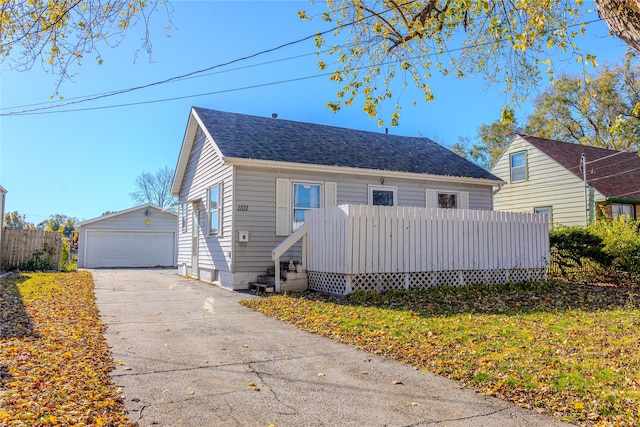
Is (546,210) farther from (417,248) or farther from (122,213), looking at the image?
(122,213)

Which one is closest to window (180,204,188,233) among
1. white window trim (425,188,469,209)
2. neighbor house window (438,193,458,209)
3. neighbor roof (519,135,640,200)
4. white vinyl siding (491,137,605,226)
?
white window trim (425,188,469,209)

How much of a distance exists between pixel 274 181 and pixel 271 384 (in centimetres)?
823

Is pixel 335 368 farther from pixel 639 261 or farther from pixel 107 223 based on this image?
pixel 107 223

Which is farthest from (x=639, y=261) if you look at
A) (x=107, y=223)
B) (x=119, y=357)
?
(x=107, y=223)

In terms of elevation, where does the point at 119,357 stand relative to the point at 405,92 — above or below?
below

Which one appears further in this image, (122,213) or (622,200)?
(122,213)

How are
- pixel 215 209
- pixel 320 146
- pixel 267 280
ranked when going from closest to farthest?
pixel 267 280 → pixel 215 209 → pixel 320 146

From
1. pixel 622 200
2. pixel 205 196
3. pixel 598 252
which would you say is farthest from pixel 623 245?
pixel 205 196

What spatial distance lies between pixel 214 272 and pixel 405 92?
8.03 meters

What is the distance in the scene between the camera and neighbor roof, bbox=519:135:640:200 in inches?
681

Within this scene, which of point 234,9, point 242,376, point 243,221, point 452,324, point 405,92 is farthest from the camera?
point 243,221

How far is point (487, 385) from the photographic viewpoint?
4023 mm

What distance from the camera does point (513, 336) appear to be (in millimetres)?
5867

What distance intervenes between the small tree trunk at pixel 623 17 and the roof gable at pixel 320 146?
8.91m
